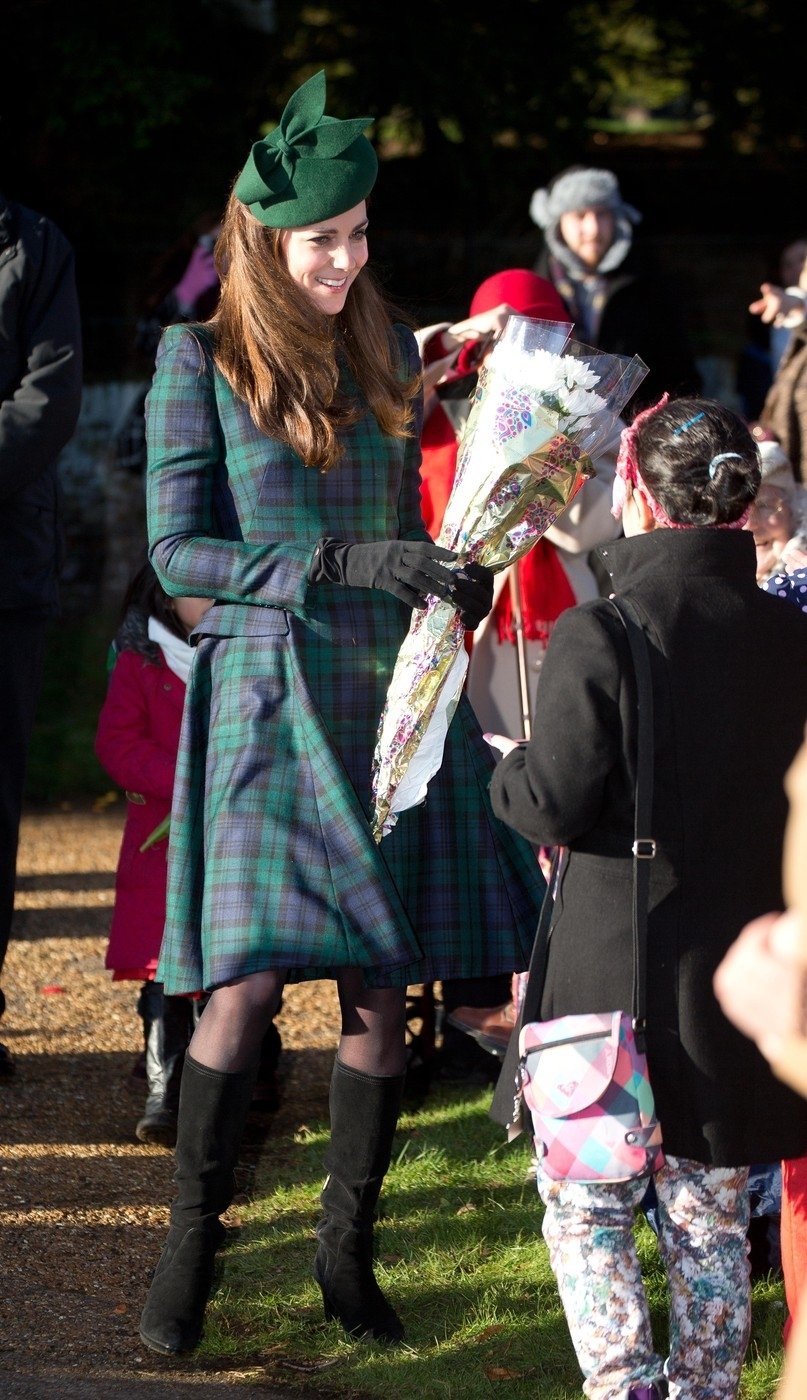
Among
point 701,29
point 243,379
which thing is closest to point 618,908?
point 243,379

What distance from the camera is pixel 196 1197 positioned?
3359mm

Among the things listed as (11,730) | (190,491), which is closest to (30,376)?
(11,730)

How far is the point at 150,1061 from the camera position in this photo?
4711 millimetres

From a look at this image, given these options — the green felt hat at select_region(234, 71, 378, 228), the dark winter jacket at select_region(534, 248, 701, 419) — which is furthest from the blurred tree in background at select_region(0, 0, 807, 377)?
the green felt hat at select_region(234, 71, 378, 228)

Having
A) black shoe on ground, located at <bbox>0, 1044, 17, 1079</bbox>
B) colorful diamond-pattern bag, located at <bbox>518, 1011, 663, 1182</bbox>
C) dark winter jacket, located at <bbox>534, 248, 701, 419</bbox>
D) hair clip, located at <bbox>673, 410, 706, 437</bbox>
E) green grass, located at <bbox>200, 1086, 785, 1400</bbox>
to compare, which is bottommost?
green grass, located at <bbox>200, 1086, 785, 1400</bbox>

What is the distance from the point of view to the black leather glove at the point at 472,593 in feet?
10.3

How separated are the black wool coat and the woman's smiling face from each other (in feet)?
2.94

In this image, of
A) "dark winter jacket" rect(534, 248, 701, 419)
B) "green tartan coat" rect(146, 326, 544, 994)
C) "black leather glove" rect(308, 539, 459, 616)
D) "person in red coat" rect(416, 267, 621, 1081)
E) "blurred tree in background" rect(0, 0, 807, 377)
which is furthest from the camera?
"blurred tree in background" rect(0, 0, 807, 377)

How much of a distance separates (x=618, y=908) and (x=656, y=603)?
19.8 inches

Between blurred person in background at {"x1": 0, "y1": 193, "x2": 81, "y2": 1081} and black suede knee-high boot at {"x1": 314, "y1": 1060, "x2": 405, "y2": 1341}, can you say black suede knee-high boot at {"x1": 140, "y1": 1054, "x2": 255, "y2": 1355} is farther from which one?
blurred person in background at {"x1": 0, "y1": 193, "x2": 81, "y2": 1081}

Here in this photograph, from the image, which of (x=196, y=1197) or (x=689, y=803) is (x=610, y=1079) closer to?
(x=689, y=803)

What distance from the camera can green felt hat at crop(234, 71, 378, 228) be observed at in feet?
11.0

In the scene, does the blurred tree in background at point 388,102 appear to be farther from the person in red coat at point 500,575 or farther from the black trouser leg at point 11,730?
the black trouser leg at point 11,730

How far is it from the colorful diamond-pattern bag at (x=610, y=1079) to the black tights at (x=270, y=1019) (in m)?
0.57
